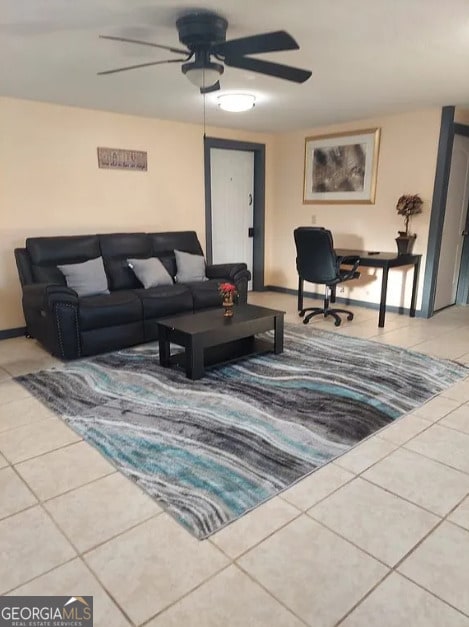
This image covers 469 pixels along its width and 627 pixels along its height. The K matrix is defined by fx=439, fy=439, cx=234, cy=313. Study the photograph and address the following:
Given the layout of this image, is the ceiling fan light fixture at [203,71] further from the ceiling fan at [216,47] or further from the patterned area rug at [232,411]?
the patterned area rug at [232,411]

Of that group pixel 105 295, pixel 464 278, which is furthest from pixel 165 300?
pixel 464 278

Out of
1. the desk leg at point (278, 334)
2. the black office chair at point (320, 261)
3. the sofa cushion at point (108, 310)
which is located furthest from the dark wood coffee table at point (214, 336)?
the black office chair at point (320, 261)

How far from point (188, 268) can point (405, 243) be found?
246 centimetres

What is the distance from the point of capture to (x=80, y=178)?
4.65 metres

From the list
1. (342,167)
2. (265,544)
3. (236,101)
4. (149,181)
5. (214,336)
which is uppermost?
(236,101)

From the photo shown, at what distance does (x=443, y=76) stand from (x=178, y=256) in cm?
298

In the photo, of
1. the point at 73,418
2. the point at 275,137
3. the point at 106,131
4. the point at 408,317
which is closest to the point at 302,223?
the point at 275,137

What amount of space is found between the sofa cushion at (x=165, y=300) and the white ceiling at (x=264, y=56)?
5.88ft

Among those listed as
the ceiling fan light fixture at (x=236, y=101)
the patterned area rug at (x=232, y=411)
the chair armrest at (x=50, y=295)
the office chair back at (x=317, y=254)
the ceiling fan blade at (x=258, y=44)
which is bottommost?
the patterned area rug at (x=232, y=411)

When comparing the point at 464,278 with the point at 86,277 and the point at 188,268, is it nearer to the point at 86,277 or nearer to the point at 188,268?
the point at 188,268

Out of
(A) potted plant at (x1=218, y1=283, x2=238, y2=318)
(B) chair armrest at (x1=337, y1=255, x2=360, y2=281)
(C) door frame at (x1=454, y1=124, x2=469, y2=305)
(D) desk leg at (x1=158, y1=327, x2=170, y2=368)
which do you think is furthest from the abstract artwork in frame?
(D) desk leg at (x1=158, y1=327, x2=170, y2=368)

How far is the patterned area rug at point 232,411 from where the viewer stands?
6.97 ft

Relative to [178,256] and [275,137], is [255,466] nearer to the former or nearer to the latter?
[178,256]

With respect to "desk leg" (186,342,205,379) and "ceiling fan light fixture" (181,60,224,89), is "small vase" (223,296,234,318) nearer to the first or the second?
"desk leg" (186,342,205,379)
